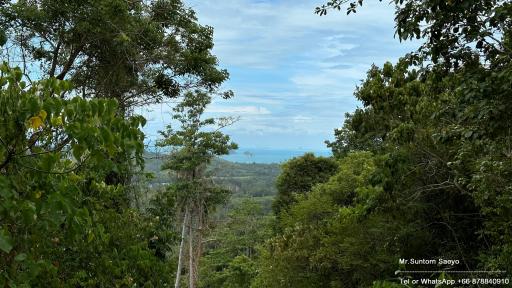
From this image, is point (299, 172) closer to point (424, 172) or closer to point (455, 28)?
point (424, 172)

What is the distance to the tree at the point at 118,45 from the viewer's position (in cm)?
640

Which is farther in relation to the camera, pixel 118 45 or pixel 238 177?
pixel 238 177

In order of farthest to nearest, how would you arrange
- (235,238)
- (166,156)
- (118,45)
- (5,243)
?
(235,238) → (166,156) → (118,45) → (5,243)

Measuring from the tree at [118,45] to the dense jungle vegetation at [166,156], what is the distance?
0.09ft

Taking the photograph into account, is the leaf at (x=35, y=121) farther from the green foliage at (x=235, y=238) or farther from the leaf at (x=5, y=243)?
the green foliage at (x=235, y=238)

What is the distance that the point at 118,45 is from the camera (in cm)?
731

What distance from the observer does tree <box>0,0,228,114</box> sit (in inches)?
252

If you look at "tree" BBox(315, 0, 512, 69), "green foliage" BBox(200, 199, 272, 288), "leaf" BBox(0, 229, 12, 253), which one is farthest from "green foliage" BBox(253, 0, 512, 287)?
"green foliage" BBox(200, 199, 272, 288)

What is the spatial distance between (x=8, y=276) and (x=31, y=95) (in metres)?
0.80

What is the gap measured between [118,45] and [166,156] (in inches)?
127

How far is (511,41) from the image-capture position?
4.24 m

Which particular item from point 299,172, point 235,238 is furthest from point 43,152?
point 235,238

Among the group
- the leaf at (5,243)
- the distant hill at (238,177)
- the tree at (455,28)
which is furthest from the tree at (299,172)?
the leaf at (5,243)

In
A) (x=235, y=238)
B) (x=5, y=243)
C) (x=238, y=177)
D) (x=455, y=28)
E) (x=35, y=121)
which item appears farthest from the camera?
(x=238, y=177)
